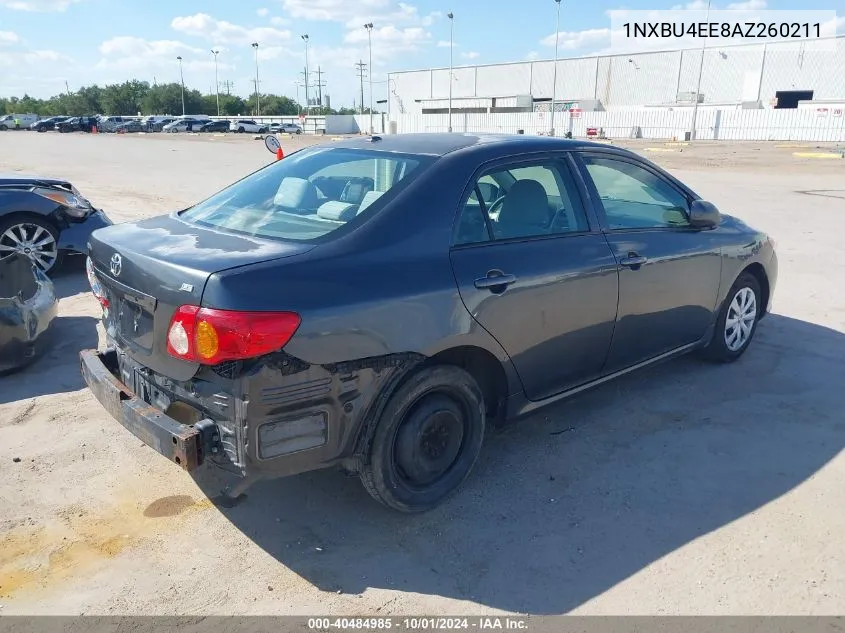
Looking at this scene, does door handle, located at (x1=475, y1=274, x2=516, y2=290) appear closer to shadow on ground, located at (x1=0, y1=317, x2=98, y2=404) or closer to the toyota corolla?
the toyota corolla

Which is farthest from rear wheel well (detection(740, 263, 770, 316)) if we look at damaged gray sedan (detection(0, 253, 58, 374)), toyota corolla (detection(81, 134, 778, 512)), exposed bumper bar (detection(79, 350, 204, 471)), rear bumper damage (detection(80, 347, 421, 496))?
damaged gray sedan (detection(0, 253, 58, 374))

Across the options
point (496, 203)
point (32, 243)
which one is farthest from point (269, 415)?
point (32, 243)

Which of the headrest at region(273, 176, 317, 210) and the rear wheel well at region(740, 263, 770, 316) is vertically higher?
the headrest at region(273, 176, 317, 210)

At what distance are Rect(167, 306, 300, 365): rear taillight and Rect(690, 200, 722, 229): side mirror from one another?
9.83 ft

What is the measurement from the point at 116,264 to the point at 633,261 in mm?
2787

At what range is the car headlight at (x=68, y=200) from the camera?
7.54m

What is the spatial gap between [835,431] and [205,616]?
374 cm

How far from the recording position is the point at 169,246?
3113 mm

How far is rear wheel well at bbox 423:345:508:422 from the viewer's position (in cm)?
334

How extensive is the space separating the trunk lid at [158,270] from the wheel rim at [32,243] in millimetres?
4603

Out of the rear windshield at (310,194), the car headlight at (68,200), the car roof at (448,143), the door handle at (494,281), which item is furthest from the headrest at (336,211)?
the car headlight at (68,200)

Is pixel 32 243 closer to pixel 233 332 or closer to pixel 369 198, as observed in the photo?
pixel 369 198

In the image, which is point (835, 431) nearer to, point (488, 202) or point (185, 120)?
point (488, 202)

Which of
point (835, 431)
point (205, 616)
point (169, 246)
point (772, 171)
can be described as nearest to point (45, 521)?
point (205, 616)
